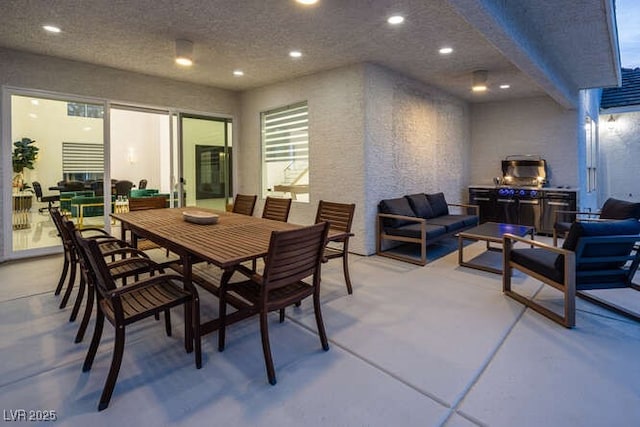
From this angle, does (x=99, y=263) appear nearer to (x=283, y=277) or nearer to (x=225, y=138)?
(x=283, y=277)

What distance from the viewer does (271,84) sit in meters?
5.90

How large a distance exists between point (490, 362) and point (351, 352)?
0.85 meters

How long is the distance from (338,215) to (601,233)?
2166 millimetres

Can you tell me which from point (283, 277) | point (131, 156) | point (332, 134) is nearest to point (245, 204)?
point (332, 134)

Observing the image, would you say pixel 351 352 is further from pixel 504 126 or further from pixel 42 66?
pixel 504 126

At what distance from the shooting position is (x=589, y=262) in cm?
266

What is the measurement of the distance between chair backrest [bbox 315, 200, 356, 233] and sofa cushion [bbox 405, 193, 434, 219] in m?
1.99

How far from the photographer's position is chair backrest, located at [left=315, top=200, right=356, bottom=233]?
3.44m

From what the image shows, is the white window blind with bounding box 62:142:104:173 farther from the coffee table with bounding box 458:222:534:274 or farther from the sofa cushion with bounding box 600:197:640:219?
the sofa cushion with bounding box 600:197:640:219

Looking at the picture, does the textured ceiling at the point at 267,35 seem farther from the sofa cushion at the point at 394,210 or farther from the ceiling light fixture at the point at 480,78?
the sofa cushion at the point at 394,210

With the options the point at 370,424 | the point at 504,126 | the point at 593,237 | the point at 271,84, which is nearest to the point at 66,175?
the point at 271,84

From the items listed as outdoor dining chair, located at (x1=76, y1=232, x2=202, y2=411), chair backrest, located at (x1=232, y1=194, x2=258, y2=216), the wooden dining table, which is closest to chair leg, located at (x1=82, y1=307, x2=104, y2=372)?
outdoor dining chair, located at (x1=76, y1=232, x2=202, y2=411)

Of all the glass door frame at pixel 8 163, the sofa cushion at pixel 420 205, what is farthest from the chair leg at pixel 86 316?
the sofa cushion at pixel 420 205

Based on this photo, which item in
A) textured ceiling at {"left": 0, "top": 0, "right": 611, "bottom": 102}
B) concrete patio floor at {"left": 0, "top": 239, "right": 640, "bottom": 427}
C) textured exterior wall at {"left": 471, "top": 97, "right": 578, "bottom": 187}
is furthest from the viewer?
textured exterior wall at {"left": 471, "top": 97, "right": 578, "bottom": 187}
